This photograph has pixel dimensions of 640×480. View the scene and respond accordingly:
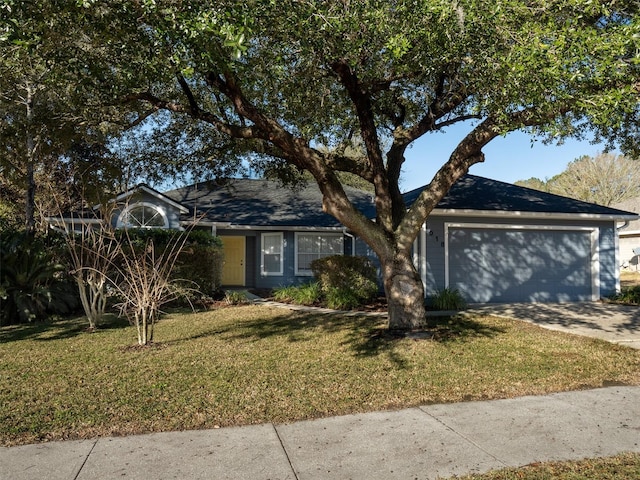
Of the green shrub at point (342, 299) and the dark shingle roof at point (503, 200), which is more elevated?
the dark shingle roof at point (503, 200)

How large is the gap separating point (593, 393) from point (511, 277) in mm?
8362

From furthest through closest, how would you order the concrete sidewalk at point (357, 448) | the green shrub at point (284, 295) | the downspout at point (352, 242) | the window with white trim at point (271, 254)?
the window with white trim at point (271, 254)
the downspout at point (352, 242)
the green shrub at point (284, 295)
the concrete sidewalk at point (357, 448)

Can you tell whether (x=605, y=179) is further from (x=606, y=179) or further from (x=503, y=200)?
(x=503, y=200)

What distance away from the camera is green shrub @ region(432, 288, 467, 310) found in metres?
12.0

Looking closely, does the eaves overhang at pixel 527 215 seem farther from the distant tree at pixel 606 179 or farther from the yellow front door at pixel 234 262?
the distant tree at pixel 606 179

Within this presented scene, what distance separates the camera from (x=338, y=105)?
35.0 ft

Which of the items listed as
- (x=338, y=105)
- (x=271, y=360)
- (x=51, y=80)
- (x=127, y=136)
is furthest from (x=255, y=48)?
(x=127, y=136)

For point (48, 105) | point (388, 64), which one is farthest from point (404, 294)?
point (48, 105)

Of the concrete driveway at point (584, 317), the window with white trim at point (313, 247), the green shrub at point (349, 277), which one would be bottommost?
the concrete driveway at point (584, 317)

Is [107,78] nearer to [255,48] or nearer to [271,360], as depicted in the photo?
[255,48]

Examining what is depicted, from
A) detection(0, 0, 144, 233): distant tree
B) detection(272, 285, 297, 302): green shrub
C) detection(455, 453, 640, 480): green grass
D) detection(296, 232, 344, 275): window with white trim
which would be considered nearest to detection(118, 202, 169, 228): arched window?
detection(0, 0, 144, 233): distant tree

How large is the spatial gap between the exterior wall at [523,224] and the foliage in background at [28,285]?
904cm

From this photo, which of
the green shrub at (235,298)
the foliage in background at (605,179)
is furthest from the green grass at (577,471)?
the foliage in background at (605,179)

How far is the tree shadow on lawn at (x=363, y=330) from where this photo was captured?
8117 millimetres
